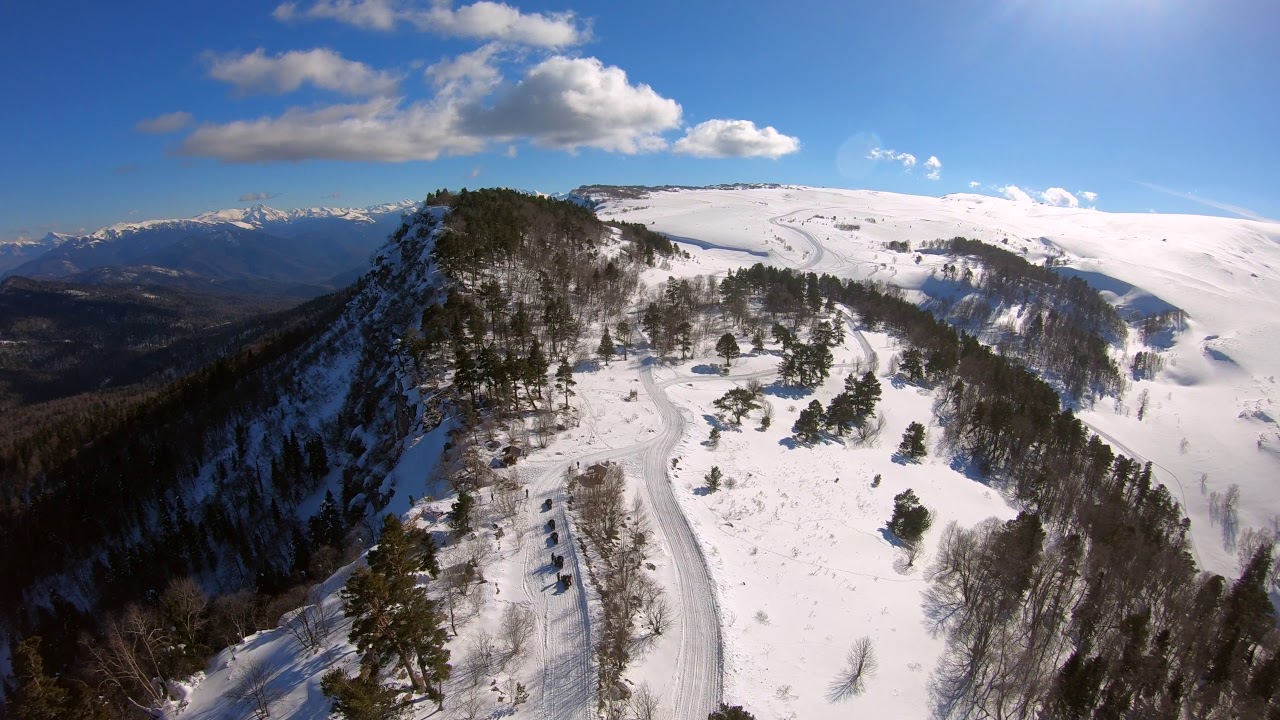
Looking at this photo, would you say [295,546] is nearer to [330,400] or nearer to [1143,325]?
[330,400]

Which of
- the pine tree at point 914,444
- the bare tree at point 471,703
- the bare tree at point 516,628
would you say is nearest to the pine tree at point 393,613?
the bare tree at point 471,703

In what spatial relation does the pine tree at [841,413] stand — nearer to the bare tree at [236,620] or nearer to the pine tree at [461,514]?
the pine tree at [461,514]

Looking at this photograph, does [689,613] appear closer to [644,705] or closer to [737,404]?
[644,705]

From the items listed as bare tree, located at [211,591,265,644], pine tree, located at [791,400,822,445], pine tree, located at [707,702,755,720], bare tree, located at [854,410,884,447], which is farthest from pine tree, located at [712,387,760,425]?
bare tree, located at [211,591,265,644]

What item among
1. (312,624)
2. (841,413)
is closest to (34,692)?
(312,624)

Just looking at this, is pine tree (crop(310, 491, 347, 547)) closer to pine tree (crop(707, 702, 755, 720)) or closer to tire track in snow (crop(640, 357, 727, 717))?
tire track in snow (crop(640, 357, 727, 717))

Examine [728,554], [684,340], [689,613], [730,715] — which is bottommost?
[689,613]

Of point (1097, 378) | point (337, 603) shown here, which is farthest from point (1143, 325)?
point (337, 603)
